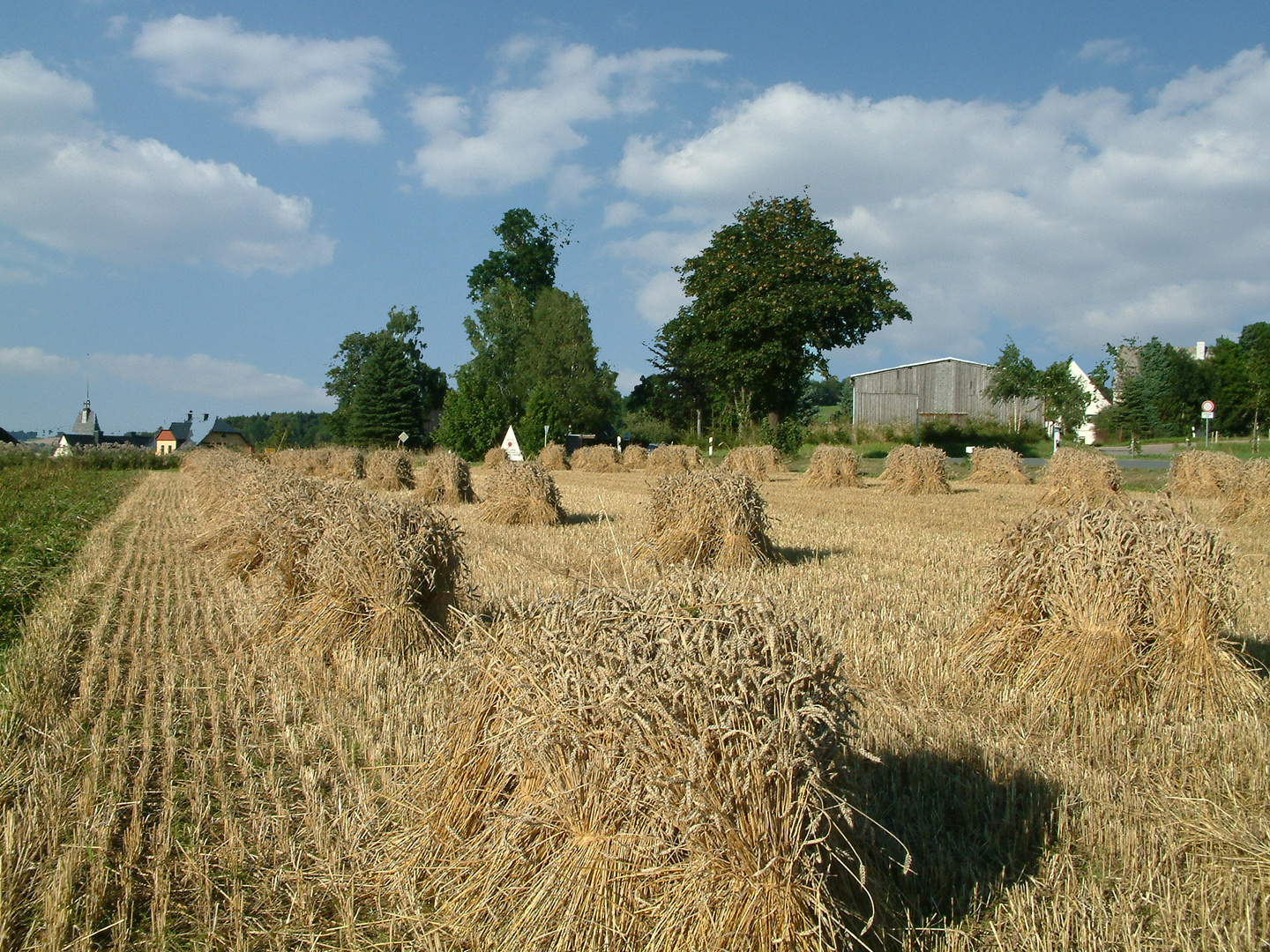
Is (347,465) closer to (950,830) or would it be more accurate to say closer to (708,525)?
(708,525)

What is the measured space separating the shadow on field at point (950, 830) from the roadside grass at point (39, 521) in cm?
776

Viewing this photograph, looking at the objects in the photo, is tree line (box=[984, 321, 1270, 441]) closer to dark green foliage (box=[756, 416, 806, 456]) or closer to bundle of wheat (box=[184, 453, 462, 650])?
dark green foliage (box=[756, 416, 806, 456])

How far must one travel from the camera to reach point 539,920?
300 cm

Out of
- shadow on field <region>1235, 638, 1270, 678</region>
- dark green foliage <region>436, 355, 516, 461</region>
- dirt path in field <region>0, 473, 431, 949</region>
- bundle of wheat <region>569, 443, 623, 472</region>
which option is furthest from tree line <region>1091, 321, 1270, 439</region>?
dirt path in field <region>0, 473, 431, 949</region>

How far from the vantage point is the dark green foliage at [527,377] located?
182 feet

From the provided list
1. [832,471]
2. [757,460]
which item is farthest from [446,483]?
[757,460]

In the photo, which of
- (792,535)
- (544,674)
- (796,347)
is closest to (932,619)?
(544,674)

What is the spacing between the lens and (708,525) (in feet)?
35.6

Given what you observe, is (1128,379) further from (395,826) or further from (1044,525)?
(395,826)

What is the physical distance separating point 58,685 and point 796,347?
39.3 metres

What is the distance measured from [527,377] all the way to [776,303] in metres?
27.4

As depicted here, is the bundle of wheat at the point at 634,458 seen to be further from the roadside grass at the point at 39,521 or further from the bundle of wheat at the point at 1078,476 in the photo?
the bundle of wheat at the point at 1078,476

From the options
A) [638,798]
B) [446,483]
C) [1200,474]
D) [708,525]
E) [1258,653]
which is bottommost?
[1258,653]

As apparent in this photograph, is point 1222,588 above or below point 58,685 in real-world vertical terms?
above
